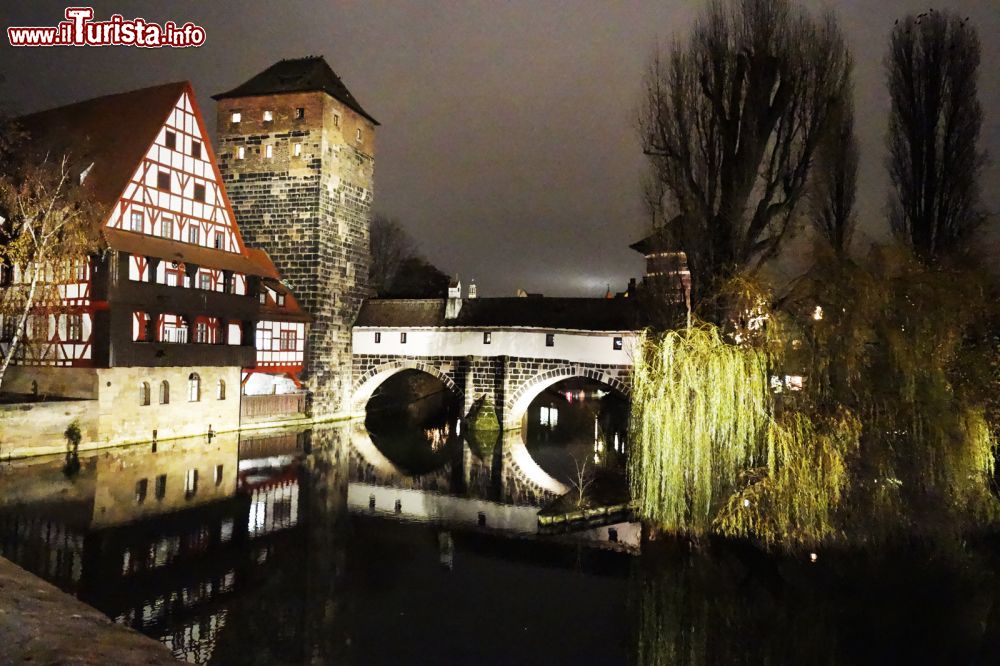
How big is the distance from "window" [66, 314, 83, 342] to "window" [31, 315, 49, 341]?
54 cm

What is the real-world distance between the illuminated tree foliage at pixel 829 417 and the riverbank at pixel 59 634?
6.91 meters

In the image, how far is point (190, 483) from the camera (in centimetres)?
1534

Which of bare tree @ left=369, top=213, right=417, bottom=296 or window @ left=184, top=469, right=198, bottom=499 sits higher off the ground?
bare tree @ left=369, top=213, right=417, bottom=296

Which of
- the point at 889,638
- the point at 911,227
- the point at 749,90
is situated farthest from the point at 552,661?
the point at 911,227

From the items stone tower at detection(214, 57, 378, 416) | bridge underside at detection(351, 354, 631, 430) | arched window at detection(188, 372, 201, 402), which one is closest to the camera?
arched window at detection(188, 372, 201, 402)

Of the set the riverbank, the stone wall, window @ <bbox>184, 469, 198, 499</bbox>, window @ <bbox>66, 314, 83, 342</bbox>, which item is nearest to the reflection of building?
window @ <bbox>66, 314, 83, 342</bbox>

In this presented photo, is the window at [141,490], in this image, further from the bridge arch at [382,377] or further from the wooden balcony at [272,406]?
the bridge arch at [382,377]

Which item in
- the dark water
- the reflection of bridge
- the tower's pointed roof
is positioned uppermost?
the tower's pointed roof

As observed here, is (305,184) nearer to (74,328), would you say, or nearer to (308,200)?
(308,200)

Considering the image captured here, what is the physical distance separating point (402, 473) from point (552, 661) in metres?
11.4

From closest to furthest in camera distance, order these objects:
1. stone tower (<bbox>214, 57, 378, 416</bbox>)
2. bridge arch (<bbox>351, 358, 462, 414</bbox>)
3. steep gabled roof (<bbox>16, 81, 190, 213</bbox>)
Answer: steep gabled roof (<bbox>16, 81, 190, 213</bbox>)
stone tower (<bbox>214, 57, 378, 416</bbox>)
bridge arch (<bbox>351, 358, 462, 414</bbox>)

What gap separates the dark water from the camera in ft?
25.8

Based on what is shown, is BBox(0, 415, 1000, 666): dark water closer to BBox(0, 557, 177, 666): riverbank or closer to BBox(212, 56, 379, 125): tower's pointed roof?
BBox(0, 557, 177, 666): riverbank

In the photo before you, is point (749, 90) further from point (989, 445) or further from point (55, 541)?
point (55, 541)
